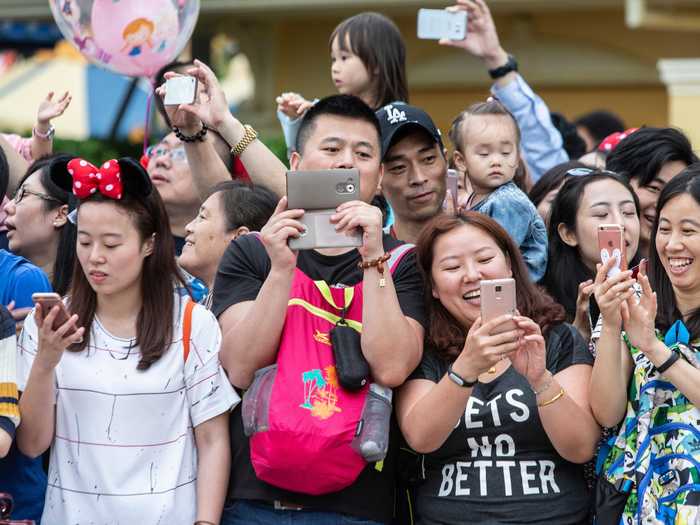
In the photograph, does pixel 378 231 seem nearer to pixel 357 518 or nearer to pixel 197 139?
pixel 357 518

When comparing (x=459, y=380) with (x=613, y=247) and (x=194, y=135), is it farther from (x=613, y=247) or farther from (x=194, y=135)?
(x=194, y=135)

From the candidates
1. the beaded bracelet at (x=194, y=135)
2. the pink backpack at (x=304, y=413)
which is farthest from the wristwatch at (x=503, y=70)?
the pink backpack at (x=304, y=413)

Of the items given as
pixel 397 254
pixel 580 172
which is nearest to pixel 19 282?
pixel 397 254

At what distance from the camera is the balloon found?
17.9ft

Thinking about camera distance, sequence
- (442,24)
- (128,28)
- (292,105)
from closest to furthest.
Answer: (292,105) → (128,28) → (442,24)

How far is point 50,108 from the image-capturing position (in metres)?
5.34

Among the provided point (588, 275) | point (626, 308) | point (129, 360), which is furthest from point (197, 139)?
point (626, 308)

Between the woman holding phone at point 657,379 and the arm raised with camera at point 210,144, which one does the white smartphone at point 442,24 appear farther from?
the woman holding phone at point 657,379

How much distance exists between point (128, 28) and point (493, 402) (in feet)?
8.72

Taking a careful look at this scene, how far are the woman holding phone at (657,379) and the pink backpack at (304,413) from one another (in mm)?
759

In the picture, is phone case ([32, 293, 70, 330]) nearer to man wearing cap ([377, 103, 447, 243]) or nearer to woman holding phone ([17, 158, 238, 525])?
woman holding phone ([17, 158, 238, 525])

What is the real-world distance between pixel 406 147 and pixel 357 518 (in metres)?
1.50

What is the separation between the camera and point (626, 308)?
364 cm

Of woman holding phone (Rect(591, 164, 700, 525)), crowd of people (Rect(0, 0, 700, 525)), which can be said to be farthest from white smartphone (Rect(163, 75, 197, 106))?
woman holding phone (Rect(591, 164, 700, 525))
